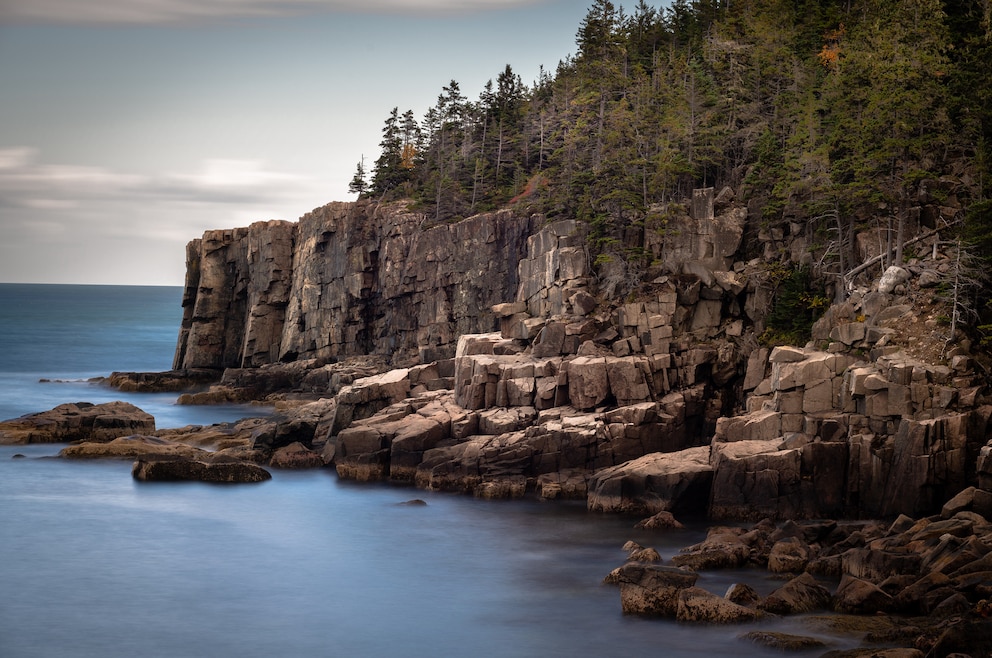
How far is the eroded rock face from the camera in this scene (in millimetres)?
61656

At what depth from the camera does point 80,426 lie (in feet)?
206

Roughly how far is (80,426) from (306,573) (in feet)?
97.3

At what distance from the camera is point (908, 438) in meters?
39.7

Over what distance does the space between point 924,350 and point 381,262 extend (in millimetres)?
49846

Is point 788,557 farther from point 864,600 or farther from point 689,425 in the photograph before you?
point 689,425

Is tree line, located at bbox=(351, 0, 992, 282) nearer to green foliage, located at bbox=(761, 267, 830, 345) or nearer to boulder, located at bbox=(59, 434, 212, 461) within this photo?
green foliage, located at bbox=(761, 267, 830, 345)

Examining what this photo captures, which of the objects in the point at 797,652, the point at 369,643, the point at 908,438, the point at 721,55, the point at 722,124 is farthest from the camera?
the point at 721,55

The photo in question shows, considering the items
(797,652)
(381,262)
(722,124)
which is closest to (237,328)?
(381,262)

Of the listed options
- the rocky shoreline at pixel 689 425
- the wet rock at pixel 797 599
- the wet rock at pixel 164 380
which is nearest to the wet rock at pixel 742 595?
the rocky shoreline at pixel 689 425

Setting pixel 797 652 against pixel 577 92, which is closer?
pixel 797 652

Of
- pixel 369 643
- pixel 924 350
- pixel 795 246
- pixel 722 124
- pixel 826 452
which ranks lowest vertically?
pixel 369 643

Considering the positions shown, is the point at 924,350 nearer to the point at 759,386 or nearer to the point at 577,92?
the point at 759,386

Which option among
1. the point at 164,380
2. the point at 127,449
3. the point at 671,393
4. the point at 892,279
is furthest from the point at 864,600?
the point at 164,380

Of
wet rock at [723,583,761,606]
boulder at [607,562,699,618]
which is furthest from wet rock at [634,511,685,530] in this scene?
wet rock at [723,583,761,606]
